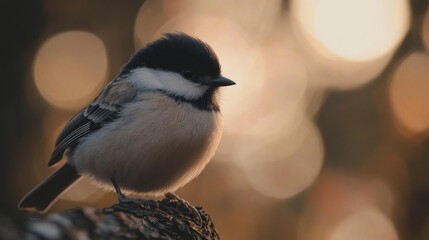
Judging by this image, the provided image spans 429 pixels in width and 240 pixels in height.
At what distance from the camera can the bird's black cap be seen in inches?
123

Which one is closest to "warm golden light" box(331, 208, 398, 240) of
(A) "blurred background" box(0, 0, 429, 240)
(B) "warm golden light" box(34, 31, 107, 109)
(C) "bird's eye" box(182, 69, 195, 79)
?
(A) "blurred background" box(0, 0, 429, 240)

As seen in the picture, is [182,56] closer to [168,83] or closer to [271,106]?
[168,83]

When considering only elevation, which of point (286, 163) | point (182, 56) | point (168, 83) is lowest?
point (286, 163)

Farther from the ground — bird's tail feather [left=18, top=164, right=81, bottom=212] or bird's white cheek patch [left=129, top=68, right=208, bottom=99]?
bird's white cheek patch [left=129, top=68, right=208, bottom=99]

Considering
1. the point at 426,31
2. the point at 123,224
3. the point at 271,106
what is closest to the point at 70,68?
the point at 271,106

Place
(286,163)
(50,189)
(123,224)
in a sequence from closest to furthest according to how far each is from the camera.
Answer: (123,224) → (50,189) → (286,163)

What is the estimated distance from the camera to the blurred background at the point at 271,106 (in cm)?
521

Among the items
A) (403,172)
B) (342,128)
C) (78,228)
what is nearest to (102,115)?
(78,228)

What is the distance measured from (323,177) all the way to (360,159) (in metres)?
0.44

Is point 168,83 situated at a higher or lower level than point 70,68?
higher

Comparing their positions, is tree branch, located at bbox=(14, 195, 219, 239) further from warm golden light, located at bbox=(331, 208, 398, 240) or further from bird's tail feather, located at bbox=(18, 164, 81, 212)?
warm golden light, located at bbox=(331, 208, 398, 240)

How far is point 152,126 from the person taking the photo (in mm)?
2854

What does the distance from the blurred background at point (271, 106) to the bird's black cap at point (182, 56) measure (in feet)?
5.09

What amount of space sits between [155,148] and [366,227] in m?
3.20
